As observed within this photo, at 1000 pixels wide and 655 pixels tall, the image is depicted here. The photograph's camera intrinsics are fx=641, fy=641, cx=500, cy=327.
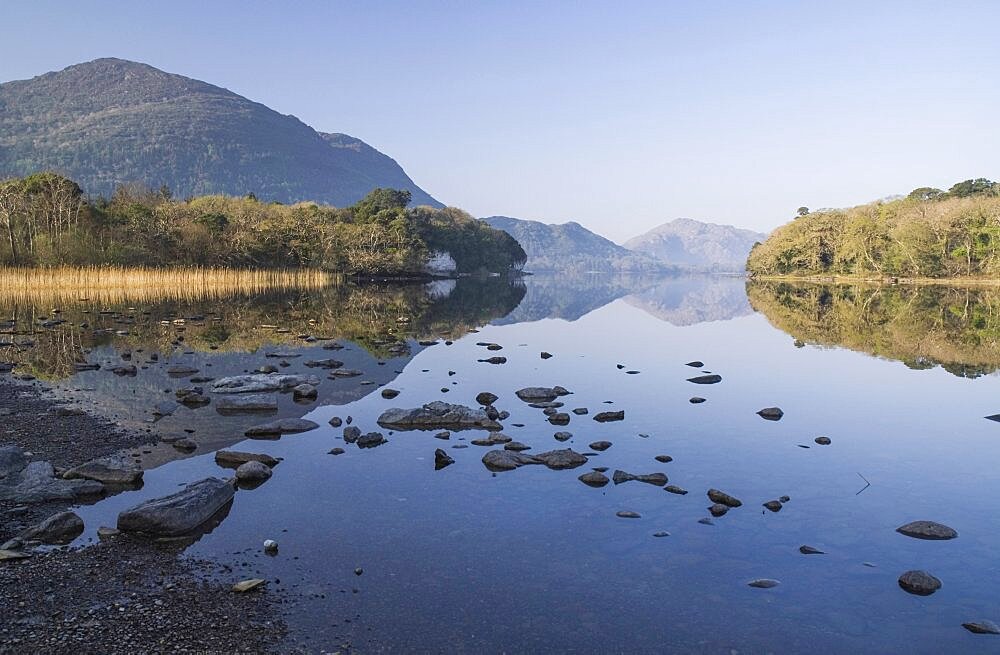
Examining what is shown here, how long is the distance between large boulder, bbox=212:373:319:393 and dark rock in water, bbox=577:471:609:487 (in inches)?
406

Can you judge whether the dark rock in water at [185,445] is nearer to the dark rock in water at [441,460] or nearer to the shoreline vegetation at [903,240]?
the dark rock in water at [441,460]

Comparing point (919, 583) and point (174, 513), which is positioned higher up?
point (174, 513)

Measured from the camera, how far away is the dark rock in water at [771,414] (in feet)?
56.1

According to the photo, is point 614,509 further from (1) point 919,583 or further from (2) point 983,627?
(2) point 983,627

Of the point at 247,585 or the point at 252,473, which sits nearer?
the point at 247,585

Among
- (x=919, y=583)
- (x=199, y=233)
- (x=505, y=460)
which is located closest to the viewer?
(x=919, y=583)

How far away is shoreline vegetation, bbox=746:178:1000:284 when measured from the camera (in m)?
98.2

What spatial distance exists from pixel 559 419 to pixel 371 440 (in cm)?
470

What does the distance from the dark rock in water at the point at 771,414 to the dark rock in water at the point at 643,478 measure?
6.64 m

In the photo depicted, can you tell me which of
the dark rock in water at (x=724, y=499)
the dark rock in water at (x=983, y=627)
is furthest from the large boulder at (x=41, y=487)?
the dark rock in water at (x=983, y=627)

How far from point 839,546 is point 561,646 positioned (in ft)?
16.4

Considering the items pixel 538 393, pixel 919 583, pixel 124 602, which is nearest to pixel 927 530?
pixel 919 583

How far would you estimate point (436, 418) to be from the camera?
15.7 m

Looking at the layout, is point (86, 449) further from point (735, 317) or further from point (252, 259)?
point (252, 259)
